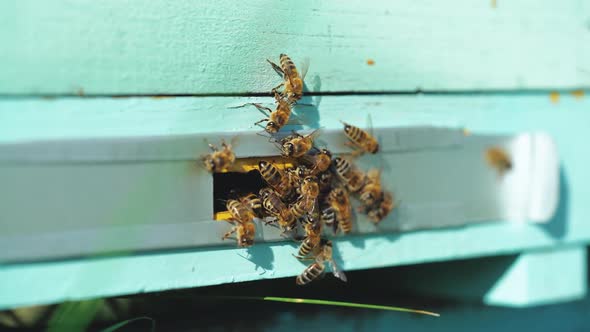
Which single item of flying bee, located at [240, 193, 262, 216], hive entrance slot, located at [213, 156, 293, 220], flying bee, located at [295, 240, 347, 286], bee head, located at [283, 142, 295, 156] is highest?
bee head, located at [283, 142, 295, 156]

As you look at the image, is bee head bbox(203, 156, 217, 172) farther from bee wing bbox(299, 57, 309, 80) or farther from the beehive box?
bee wing bbox(299, 57, 309, 80)

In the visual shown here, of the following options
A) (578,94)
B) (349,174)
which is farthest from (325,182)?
(578,94)

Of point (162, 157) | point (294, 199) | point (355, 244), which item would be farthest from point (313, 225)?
point (162, 157)

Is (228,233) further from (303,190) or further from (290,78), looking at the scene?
(290,78)

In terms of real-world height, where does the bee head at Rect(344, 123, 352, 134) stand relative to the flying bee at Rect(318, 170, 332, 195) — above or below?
above

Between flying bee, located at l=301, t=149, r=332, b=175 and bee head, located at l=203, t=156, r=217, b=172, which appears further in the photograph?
flying bee, located at l=301, t=149, r=332, b=175

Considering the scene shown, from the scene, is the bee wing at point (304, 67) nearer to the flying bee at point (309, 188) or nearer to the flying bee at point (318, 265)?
the flying bee at point (309, 188)

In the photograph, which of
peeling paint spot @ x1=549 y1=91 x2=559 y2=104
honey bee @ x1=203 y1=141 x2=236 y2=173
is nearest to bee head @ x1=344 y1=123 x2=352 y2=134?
honey bee @ x1=203 y1=141 x2=236 y2=173
